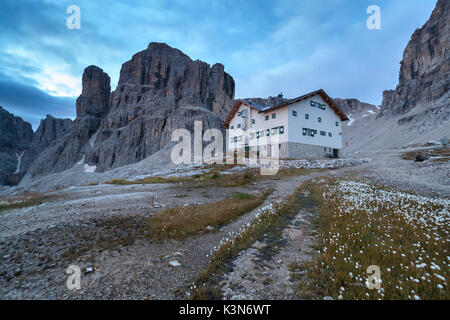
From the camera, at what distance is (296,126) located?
43.9 metres

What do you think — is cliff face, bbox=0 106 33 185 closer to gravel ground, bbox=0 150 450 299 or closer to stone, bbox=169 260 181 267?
gravel ground, bbox=0 150 450 299

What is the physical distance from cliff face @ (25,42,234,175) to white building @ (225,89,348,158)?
53.9 m

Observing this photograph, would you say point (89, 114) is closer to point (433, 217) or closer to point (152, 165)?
point (152, 165)

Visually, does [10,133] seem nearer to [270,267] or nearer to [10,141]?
[10,141]

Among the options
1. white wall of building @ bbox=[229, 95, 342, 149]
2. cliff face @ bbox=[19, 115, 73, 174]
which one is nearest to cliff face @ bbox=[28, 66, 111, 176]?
cliff face @ bbox=[19, 115, 73, 174]

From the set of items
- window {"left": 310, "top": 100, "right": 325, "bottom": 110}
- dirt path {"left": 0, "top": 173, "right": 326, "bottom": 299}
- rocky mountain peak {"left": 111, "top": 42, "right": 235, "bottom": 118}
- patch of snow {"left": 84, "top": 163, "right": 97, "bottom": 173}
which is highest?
rocky mountain peak {"left": 111, "top": 42, "right": 235, "bottom": 118}

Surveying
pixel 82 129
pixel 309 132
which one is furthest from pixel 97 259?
pixel 82 129

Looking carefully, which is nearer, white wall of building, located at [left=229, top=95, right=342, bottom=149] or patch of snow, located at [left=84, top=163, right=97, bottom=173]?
white wall of building, located at [left=229, top=95, right=342, bottom=149]

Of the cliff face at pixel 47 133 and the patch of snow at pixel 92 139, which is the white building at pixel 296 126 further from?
the cliff face at pixel 47 133

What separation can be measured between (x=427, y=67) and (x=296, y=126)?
162346 mm

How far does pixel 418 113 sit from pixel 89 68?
229 metres

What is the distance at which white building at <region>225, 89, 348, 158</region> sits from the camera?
43.6 meters

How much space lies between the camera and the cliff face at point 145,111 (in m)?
110

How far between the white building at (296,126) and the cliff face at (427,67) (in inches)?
3754
